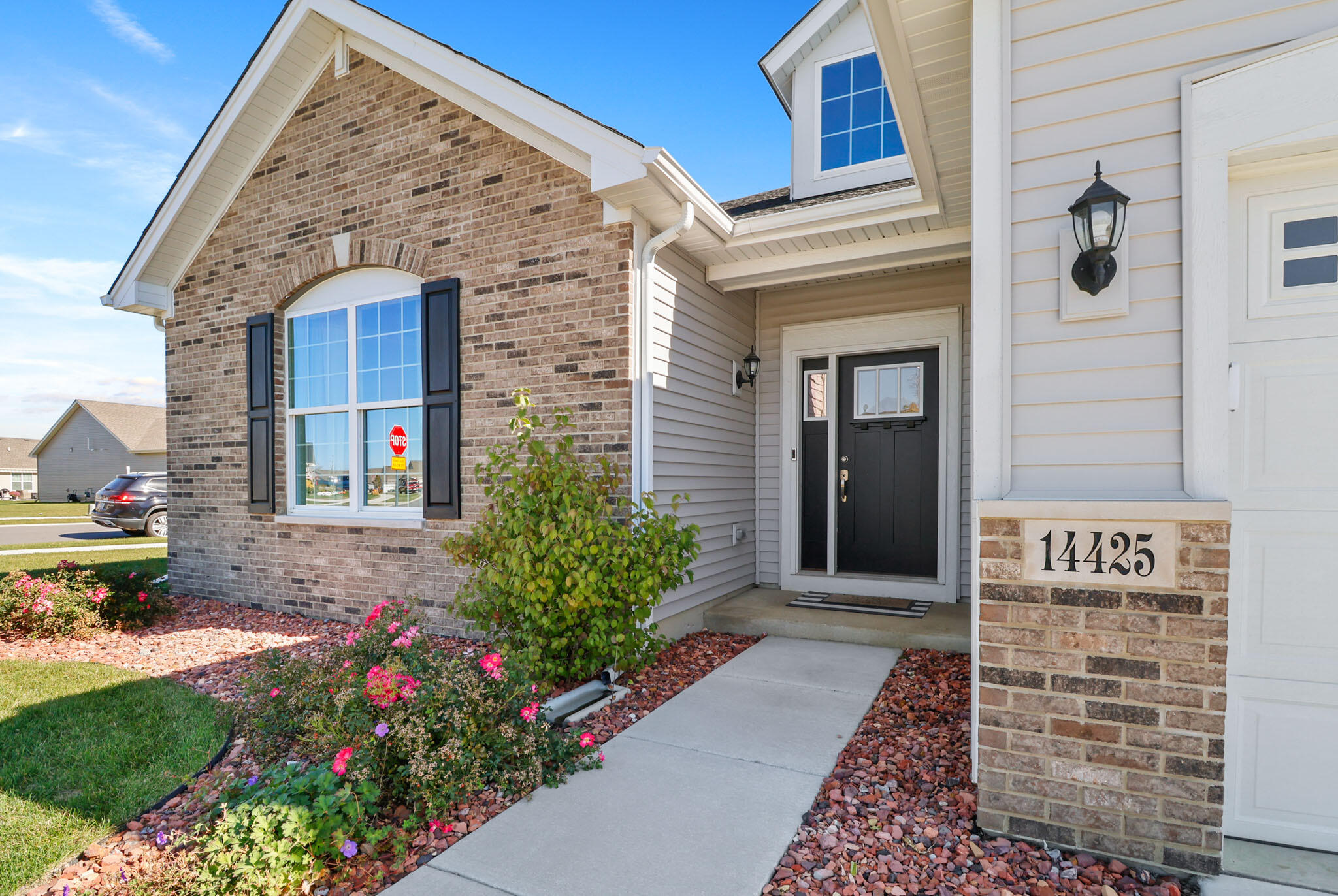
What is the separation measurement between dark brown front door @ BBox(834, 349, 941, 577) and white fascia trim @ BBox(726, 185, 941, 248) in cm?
155

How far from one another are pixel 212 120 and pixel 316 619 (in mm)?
4687

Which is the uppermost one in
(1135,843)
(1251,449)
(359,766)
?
(1251,449)

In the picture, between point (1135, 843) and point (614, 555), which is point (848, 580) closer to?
point (614, 555)

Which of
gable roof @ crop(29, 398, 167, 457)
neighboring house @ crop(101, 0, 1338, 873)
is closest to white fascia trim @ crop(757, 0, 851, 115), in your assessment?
neighboring house @ crop(101, 0, 1338, 873)

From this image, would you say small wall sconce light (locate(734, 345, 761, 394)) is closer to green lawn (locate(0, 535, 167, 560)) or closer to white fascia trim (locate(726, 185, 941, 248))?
white fascia trim (locate(726, 185, 941, 248))

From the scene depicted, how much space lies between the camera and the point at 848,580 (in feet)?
18.6

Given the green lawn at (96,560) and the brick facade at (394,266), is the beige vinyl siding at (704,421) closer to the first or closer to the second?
the brick facade at (394,266)

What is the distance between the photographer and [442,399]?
499 centimetres

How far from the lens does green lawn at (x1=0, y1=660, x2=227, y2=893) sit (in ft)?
7.47

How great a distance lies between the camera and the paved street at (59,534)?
1370 centimetres

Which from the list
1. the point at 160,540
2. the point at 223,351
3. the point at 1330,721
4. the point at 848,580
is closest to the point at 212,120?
the point at 223,351

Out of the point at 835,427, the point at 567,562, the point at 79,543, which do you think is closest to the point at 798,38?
the point at 835,427

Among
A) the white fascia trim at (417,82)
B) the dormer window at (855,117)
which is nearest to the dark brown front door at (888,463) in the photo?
the dormer window at (855,117)

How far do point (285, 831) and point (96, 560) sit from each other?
11.1 metres
